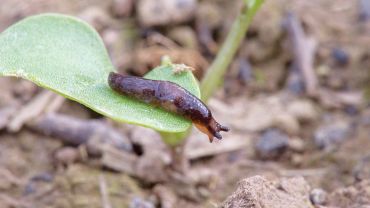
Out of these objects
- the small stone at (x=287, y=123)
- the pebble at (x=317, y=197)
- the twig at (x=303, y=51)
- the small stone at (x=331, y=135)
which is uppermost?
the twig at (x=303, y=51)

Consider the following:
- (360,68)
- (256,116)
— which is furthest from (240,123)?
(360,68)

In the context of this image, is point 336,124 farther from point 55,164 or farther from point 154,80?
point 55,164

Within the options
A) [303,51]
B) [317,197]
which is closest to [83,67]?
[317,197]

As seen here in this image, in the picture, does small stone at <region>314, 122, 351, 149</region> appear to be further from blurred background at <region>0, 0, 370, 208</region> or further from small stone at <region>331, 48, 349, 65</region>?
small stone at <region>331, 48, 349, 65</region>

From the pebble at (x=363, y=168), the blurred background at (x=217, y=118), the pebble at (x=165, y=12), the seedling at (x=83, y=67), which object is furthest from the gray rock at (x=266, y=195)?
the pebble at (x=165, y=12)

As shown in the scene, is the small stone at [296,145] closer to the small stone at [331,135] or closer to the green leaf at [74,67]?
the small stone at [331,135]

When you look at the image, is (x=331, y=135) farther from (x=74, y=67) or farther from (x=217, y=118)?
(x=74, y=67)

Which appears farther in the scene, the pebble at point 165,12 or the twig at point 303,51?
the pebble at point 165,12
